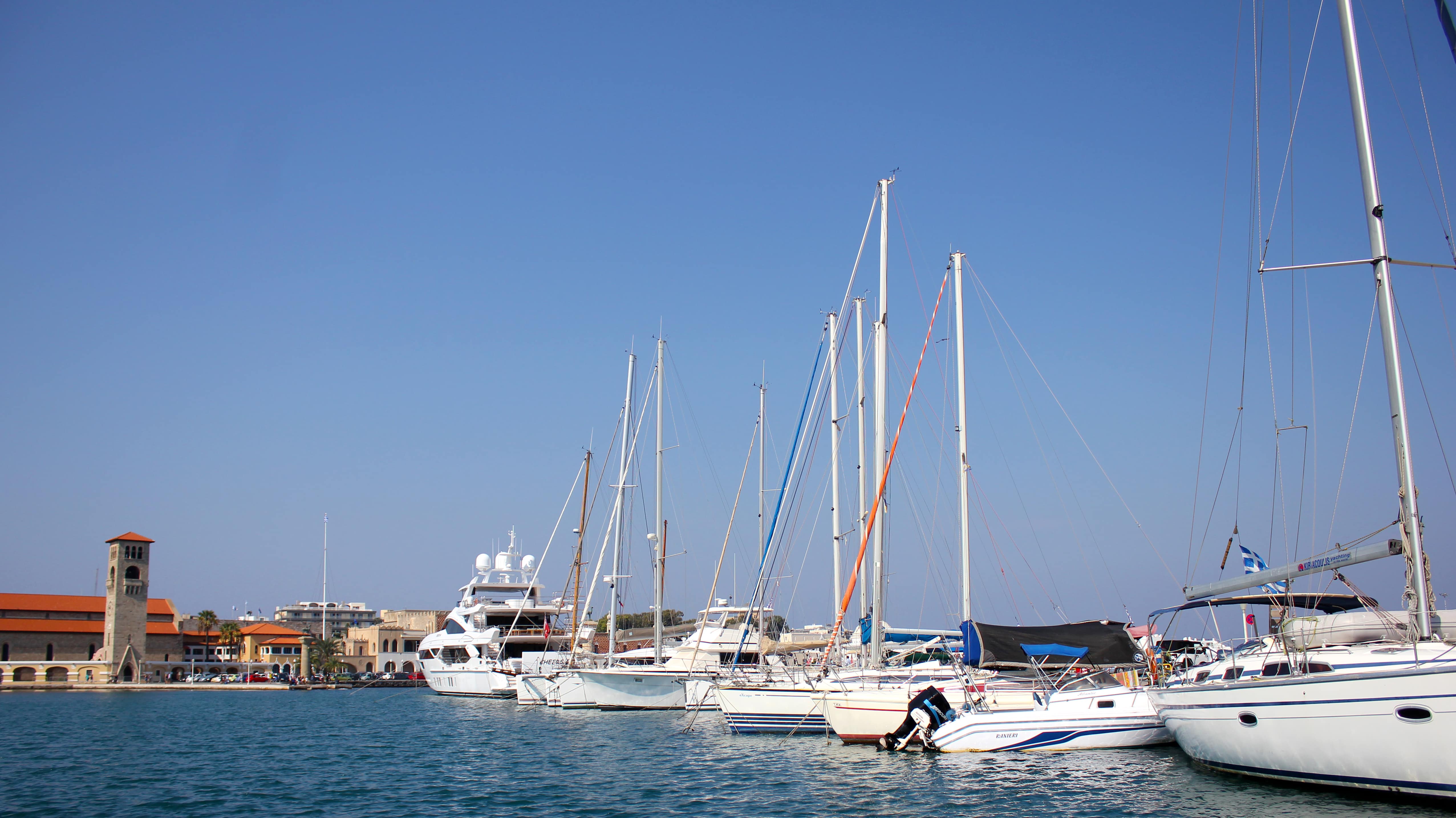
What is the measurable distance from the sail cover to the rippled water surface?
2.20 m

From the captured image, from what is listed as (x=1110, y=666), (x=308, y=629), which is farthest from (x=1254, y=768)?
(x=308, y=629)

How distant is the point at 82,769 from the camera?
22.8m

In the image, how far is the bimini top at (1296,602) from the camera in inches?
731

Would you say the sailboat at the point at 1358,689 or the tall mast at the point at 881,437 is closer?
the sailboat at the point at 1358,689

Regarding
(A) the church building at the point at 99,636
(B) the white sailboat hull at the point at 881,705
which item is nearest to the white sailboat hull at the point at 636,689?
(B) the white sailboat hull at the point at 881,705

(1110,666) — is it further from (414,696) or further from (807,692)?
(414,696)

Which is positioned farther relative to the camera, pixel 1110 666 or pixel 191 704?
pixel 191 704

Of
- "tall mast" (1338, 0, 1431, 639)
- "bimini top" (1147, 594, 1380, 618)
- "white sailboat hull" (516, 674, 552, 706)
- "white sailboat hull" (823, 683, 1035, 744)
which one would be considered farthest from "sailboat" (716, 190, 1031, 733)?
"white sailboat hull" (516, 674, 552, 706)

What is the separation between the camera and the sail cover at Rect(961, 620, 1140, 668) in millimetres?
21984

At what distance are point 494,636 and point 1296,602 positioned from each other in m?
39.9

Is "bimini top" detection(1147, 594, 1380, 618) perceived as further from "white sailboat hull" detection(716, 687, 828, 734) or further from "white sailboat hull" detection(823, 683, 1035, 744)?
"white sailboat hull" detection(716, 687, 828, 734)

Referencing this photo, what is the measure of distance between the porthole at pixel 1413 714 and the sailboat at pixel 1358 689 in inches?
0.6

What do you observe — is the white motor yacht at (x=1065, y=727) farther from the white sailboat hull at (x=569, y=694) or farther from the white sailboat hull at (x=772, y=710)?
the white sailboat hull at (x=569, y=694)

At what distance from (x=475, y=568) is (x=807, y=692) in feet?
126
